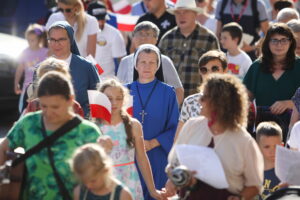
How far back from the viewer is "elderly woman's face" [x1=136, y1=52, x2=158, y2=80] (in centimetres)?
910

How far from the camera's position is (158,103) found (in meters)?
9.05

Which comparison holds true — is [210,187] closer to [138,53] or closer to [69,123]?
[69,123]

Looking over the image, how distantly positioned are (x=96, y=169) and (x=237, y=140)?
967 mm

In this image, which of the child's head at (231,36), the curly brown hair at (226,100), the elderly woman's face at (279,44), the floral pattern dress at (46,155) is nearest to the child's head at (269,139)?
the elderly woman's face at (279,44)

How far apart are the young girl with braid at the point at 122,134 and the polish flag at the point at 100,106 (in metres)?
0.10

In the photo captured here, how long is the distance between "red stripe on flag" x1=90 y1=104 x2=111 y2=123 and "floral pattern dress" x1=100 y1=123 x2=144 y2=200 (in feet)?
0.46

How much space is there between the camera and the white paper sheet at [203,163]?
19.2 ft

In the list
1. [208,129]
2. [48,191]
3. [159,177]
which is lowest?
[159,177]

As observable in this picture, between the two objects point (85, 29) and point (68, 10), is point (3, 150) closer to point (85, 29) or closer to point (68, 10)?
point (68, 10)

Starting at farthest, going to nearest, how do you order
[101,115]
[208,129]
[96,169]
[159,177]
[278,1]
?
[278,1] → [159,177] → [101,115] → [208,129] → [96,169]

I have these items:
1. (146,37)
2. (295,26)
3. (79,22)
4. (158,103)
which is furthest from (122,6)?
(158,103)

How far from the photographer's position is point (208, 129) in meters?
6.12

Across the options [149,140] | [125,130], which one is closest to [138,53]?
[149,140]

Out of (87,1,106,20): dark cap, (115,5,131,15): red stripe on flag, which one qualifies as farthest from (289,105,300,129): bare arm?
(115,5,131,15): red stripe on flag
